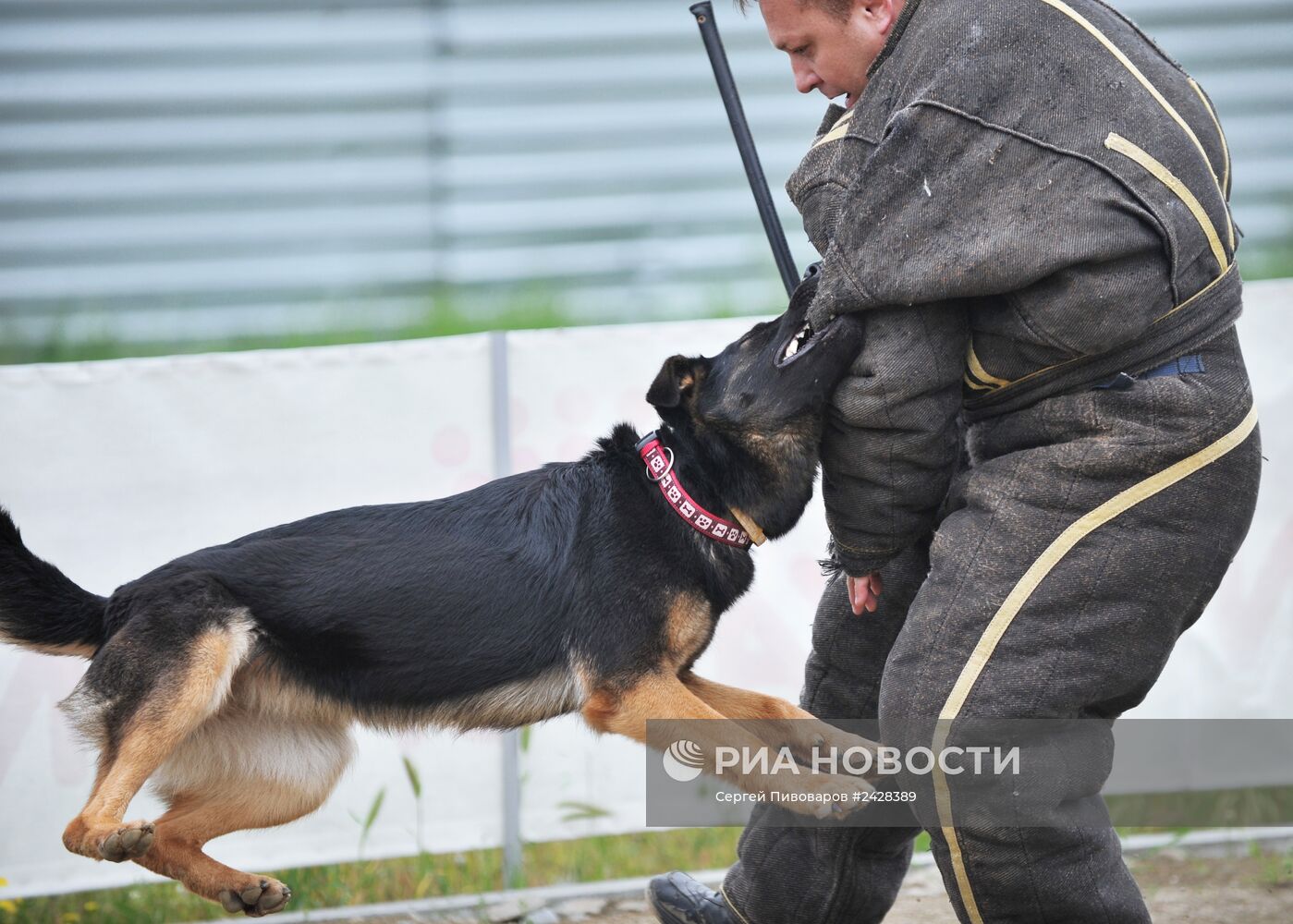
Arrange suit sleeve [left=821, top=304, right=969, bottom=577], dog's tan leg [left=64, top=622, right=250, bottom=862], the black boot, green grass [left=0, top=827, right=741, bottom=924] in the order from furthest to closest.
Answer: green grass [left=0, top=827, right=741, bottom=924] → the black boot → dog's tan leg [left=64, top=622, right=250, bottom=862] → suit sleeve [left=821, top=304, right=969, bottom=577]

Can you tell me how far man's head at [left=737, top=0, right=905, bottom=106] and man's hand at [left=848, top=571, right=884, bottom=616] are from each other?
105cm

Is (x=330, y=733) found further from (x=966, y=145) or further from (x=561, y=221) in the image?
(x=561, y=221)

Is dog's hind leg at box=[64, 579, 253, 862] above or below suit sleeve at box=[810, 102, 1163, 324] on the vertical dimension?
below

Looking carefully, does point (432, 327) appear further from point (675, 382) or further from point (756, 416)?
point (756, 416)

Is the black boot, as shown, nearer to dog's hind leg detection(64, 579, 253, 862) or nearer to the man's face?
dog's hind leg detection(64, 579, 253, 862)

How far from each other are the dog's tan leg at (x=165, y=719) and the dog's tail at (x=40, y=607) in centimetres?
29

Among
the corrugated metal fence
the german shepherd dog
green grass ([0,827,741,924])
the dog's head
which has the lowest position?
green grass ([0,827,741,924])

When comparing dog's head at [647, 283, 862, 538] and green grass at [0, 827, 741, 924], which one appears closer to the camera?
dog's head at [647, 283, 862, 538]

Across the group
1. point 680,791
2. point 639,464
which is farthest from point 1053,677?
point 680,791

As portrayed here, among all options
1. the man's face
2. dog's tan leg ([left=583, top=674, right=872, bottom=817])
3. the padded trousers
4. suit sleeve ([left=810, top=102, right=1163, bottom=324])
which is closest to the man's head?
the man's face

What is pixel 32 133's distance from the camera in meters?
5.18

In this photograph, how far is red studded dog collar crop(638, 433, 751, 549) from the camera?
10.2 ft

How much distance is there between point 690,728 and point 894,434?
857 millimetres

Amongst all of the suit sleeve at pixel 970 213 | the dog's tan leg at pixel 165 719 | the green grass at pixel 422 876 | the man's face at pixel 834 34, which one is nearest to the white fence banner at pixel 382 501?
the green grass at pixel 422 876
